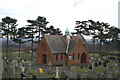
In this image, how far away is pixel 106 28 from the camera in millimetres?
58906

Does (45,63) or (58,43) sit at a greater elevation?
(58,43)

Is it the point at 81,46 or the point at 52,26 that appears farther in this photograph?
the point at 52,26

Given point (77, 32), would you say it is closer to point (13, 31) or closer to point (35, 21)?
point (35, 21)

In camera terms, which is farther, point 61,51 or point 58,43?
point 58,43

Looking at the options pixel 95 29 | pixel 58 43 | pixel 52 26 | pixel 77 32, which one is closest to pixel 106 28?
pixel 95 29

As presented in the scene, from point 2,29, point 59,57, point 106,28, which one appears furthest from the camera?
point 106,28

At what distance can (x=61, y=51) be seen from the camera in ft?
134

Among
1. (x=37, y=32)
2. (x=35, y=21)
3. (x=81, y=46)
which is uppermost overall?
(x=35, y=21)

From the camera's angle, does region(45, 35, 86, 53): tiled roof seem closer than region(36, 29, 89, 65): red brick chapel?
No

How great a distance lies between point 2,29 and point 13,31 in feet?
11.3

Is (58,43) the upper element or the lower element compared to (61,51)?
upper

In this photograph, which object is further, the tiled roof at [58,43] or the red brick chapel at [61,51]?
the tiled roof at [58,43]

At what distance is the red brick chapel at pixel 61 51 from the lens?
40.3 meters

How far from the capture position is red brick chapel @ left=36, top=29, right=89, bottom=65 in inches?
1586
